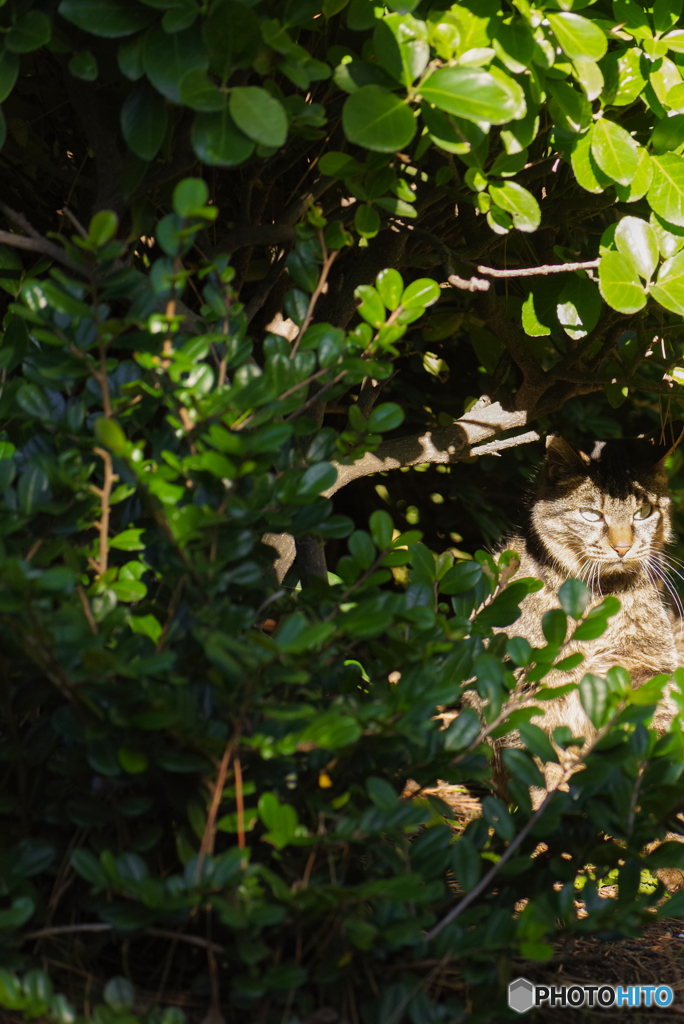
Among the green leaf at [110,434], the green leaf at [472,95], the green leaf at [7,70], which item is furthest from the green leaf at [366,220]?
the green leaf at [110,434]

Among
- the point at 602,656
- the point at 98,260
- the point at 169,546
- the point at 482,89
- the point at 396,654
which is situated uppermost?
the point at 482,89

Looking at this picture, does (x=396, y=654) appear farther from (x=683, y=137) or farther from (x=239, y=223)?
(x=683, y=137)

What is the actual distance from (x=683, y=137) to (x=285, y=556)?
1.37m

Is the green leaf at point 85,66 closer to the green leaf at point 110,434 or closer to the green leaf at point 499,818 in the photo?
the green leaf at point 110,434

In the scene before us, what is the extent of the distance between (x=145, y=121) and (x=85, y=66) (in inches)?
5.5

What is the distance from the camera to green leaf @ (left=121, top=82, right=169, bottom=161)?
57.5 inches

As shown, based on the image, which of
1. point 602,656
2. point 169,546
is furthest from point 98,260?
point 602,656

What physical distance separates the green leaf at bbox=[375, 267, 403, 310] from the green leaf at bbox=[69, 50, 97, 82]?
609 millimetres

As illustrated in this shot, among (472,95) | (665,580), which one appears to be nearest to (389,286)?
(472,95)

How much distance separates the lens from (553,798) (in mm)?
1384

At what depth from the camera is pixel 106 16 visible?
1399 mm

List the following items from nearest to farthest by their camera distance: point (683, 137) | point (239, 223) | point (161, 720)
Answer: point (161, 720)
point (683, 137)
point (239, 223)

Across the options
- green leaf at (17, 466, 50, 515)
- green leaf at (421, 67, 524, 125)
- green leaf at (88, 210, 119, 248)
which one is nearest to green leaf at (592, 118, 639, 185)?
green leaf at (421, 67, 524, 125)

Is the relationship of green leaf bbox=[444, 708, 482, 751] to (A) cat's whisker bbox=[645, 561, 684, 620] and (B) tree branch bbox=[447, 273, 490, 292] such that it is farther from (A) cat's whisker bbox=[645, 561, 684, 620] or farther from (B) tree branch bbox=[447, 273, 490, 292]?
(A) cat's whisker bbox=[645, 561, 684, 620]
